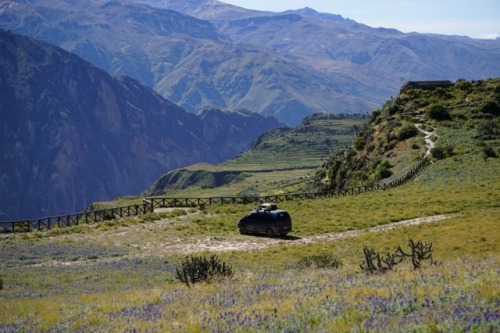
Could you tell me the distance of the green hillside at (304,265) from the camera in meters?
10.3

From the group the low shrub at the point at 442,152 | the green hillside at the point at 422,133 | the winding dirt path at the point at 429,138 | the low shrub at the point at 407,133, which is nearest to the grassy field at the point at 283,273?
the low shrub at the point at 442,152

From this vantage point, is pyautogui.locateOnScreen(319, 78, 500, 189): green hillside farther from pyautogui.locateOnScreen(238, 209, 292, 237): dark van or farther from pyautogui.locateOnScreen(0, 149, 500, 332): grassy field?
pyautogui.locateOnScreen(238, 209, 292, 237): dark van

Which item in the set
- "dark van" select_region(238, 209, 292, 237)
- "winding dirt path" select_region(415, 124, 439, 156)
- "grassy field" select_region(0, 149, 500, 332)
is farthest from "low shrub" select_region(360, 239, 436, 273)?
"winding dirt path" select_region(415, 124, 439, 156)

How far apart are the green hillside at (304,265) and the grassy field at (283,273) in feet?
0.24

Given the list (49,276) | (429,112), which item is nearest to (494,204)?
(49,276)

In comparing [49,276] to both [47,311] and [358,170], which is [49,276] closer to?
[47,311]

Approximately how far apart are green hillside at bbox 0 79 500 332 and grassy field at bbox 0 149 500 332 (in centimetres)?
7

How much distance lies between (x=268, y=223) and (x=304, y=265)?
16956 mm

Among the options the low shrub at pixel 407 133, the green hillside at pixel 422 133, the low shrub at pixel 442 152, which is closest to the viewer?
the low shrub at pixel 442 152

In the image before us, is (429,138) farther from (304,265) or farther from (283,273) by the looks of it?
(283,273)

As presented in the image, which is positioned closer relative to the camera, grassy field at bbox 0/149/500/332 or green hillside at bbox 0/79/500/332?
grassy field at bbox 0/149/500/332

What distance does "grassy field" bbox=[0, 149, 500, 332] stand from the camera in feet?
33.1

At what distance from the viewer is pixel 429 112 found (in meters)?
91.8

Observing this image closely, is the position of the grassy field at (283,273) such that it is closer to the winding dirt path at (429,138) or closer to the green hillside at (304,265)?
the green hillside at (304,265)
